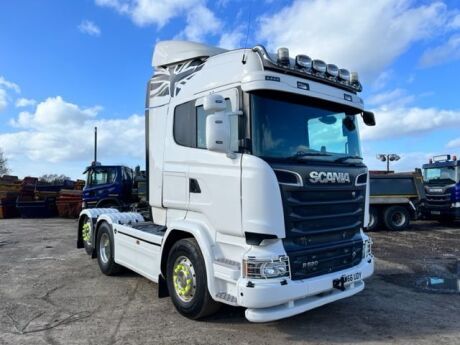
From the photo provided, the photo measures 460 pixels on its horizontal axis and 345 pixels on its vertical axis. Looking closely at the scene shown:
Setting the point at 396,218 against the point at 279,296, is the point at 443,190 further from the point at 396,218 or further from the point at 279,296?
the point at 279,296

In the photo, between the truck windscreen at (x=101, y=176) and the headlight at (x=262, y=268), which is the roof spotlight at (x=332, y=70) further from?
the truck windscreen at (x=101, y=176)

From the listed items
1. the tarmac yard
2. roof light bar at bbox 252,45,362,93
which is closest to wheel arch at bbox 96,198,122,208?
the tarmac yard

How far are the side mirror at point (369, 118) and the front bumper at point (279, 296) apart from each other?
8.01 feet

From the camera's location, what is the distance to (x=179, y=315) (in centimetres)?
550

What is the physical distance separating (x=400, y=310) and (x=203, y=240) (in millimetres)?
3011

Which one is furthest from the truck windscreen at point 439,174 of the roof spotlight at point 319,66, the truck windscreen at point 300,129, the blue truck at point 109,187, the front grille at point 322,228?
the roof spotlight at point 319,66

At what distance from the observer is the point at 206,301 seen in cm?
494

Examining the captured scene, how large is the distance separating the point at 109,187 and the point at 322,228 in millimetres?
12779

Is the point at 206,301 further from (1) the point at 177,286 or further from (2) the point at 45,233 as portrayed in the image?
(2) the point at 45,233

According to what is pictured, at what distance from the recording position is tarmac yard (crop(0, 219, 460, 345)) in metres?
4.76

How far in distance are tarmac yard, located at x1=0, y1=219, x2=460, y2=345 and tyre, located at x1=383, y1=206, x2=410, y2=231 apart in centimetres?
687

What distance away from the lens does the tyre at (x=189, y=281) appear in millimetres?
4961

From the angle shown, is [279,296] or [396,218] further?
[396,218]

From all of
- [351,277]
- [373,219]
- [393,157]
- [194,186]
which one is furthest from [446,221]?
[194,186]
